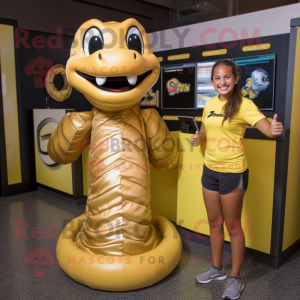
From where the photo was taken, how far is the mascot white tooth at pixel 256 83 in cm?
379

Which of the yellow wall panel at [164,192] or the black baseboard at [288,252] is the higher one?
the yellow wall panel at [164,192]

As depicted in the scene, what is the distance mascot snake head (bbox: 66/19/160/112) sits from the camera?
176 cm

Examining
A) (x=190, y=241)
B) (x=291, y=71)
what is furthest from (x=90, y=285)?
(x=291, y=71)

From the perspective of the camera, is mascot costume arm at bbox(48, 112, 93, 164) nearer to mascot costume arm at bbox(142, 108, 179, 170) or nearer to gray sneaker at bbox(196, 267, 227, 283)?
mascot costume arm at bbox(142, 108, 179, 170)

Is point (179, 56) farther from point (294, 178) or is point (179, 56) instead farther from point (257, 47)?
point (294, 178)

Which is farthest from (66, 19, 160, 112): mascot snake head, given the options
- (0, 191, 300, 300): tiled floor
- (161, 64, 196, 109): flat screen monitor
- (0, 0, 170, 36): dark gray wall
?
(0, 0, 170, 36): dark gray wall

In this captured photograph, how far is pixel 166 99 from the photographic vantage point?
195 inches

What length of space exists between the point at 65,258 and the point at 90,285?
0.76 feet

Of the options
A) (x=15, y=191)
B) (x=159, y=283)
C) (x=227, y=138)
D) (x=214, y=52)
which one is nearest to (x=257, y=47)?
(x=214, y=52)

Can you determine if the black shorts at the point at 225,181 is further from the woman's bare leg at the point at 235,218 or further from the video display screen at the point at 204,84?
the video display screen at the point at 204,84

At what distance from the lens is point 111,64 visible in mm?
1745

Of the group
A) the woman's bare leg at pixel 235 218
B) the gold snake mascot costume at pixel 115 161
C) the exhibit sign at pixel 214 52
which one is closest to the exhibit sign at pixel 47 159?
the gold snake mascot costume at pixel 115 161

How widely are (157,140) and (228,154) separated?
584 mm

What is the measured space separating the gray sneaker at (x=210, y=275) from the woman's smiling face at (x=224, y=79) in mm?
1122
